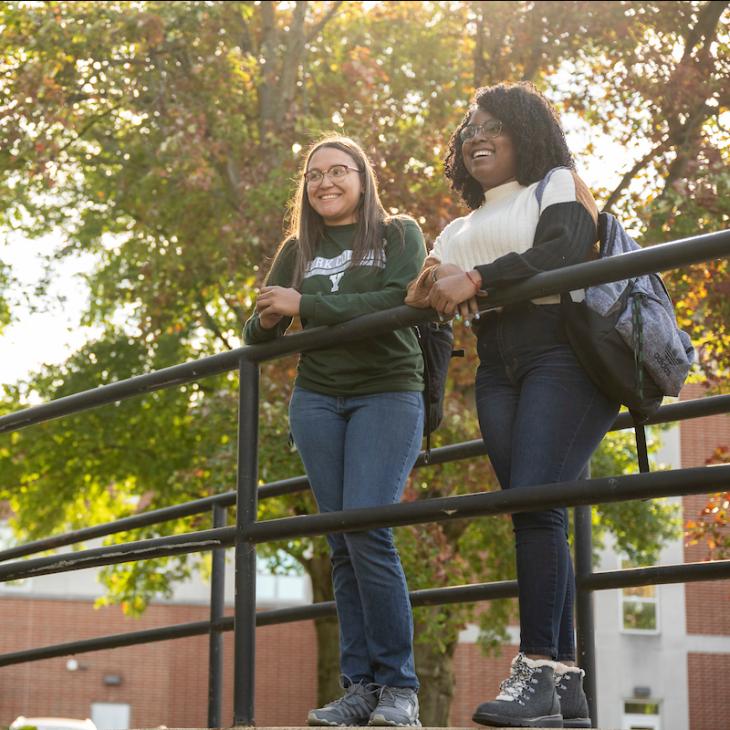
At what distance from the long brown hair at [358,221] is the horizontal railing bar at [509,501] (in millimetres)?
878

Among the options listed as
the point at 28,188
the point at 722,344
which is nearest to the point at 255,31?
the point at 28,188

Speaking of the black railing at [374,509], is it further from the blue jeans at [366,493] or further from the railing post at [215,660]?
the blue jeans at [366,493]

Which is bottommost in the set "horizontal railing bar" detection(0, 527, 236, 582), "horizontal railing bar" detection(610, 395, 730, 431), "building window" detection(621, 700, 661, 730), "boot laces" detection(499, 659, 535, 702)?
"building window" detection(621, 700, 661, 730)

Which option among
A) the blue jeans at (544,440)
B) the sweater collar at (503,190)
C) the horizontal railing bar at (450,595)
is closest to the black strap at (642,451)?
the blue jeans at (544,440)

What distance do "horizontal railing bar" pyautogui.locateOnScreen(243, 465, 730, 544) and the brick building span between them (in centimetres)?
2289

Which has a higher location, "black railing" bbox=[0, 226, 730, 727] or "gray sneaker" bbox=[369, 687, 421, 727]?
"black railing" bbox=[0, 226, 730, 727]

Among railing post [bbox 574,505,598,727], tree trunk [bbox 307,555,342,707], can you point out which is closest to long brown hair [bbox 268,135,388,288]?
railing post [bbox 574,505,598,727]

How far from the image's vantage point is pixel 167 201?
1501 centimetres

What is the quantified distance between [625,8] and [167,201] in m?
5.55

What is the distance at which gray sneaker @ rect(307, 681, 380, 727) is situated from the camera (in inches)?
121

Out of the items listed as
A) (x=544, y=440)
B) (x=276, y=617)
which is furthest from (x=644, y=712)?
(x=544, y=440)

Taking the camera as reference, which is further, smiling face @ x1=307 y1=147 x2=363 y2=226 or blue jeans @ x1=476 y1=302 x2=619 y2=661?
smiling face @ x1=307 y1=147 x2=363 y2=226

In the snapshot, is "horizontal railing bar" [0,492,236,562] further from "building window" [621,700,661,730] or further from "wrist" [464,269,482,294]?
"building window" [621,700,661,730]

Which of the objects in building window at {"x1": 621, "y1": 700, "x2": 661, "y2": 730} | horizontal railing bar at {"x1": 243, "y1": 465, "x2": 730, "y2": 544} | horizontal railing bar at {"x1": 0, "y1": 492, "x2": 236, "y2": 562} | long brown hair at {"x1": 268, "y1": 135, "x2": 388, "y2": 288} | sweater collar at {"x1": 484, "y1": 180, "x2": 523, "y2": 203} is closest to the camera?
horizontal railing bar at {"x1": 243, "y1": 465, "x2": 730, "y2": 544}
